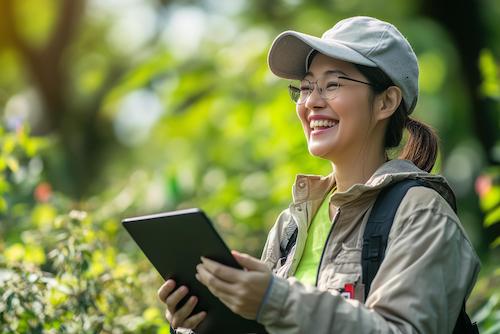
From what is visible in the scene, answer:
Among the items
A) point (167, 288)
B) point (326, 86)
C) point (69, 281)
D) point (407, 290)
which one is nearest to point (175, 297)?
point (167, 288)

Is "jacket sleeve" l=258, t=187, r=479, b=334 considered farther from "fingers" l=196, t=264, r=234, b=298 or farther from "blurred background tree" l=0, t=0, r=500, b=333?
"blurred background tree" l=0, t=0, r=500, b=333

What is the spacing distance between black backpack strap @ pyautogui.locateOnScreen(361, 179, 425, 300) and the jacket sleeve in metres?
0.03

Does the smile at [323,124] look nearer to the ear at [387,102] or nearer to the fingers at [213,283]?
the ear at [387,102]

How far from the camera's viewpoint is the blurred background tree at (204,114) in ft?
20.8

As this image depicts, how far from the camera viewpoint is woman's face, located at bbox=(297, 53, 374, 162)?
3.12 meters

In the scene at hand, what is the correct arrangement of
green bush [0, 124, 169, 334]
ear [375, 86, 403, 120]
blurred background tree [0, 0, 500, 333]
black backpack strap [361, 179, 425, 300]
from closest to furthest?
black backpack strap [361, 179, 425, 300] < ear [375, 86, 403, 120] < green bush [0, 124, 169, 334] < blurred background tree [0, 0, 500, 333]

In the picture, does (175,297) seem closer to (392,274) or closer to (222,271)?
(222,271)

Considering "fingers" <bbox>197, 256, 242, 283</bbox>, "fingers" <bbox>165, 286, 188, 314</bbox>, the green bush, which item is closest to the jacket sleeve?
"fingers" <bbox>197, 256, 242, 283</bbox>

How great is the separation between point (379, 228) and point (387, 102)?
0.52m

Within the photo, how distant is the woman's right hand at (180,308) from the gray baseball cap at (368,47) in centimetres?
86

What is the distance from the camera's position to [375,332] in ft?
8.45

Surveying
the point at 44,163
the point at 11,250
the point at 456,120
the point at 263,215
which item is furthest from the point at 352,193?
the point at 456,120

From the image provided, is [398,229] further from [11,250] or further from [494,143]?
[494,143]

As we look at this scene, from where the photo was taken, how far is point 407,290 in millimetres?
2660
